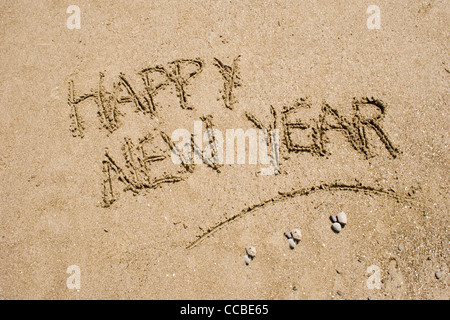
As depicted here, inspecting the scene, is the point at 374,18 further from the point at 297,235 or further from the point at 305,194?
the point at 297,235

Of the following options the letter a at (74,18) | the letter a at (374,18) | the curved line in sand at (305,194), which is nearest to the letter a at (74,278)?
the curved line in sand at (305,194)

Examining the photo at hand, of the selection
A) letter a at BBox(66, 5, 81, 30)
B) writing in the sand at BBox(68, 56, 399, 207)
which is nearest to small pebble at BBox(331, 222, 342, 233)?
writing in the sand at BBox(68, 56, 399, 207)

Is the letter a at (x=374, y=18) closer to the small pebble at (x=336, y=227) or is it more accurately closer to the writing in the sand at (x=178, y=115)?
the writing in the sand at (x=178, y=115)

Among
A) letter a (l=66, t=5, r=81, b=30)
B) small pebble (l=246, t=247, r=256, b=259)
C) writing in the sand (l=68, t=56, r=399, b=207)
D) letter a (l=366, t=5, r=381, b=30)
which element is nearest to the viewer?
small pebble (l=246, t=247, r=256, b=259)

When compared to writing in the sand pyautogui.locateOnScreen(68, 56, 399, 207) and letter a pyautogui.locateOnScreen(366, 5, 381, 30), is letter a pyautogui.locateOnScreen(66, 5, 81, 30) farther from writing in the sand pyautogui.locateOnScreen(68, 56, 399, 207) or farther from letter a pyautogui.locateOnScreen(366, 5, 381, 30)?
letter a pyautogui.locateOnScreen(366, 5, 381, 30)
